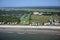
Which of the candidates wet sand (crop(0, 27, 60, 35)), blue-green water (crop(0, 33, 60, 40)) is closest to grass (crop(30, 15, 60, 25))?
wet sand (crop(0, 27, 60, 35))

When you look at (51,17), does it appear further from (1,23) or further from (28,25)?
(1,23)

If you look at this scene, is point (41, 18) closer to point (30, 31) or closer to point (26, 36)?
point (30, 31)

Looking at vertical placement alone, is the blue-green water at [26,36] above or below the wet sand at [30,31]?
below

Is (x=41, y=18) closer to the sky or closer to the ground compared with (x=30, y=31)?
closer to the sky

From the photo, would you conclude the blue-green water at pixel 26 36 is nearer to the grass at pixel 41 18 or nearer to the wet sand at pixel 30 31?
the wet sand at pixel 30 31

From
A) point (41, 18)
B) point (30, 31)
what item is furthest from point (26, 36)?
point (41, 18)

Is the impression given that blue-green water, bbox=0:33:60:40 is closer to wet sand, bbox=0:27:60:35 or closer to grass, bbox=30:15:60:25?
wet sand, bbox=0:27:60:35

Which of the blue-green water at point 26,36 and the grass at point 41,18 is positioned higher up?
the grass at point 41,18

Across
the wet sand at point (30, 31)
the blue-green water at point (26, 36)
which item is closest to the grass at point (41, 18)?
the wet sand at point (30, 31)

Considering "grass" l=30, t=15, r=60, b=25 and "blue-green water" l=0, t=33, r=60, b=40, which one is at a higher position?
"grass" l=30, t=15, r=60, b=25

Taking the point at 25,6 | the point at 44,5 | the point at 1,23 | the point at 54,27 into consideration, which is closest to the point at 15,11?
the point at 25,6

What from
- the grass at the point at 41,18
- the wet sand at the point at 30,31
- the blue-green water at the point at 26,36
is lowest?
the blue-green water at the point at 26,36
